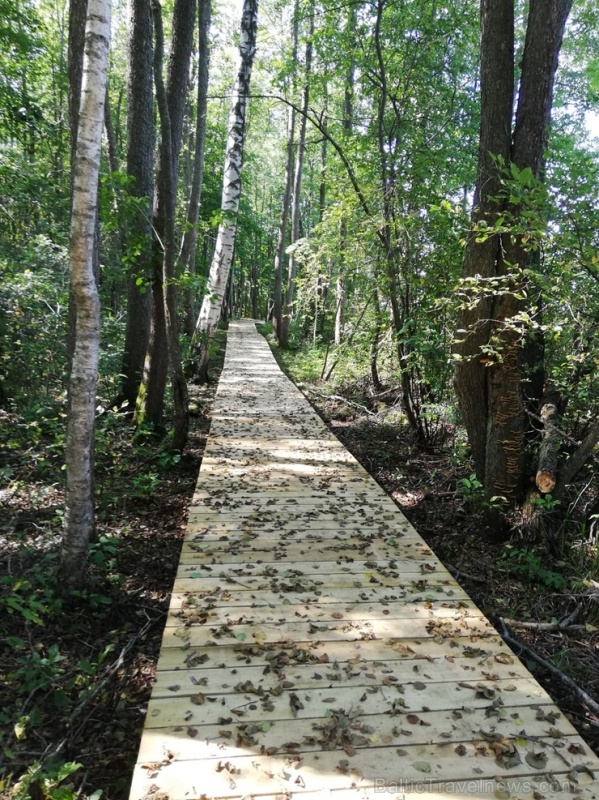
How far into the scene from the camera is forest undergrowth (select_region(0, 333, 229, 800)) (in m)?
2.22

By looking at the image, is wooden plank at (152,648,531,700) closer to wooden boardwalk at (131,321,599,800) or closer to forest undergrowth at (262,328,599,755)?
wooden boardwalk at (131,321,599,800)

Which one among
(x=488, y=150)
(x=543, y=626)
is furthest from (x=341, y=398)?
(x=543, y=626)

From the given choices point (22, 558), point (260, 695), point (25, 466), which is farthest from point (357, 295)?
Answer: point (260, 695)

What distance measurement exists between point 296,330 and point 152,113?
2045 centimetres

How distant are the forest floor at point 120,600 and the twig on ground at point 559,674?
43mm

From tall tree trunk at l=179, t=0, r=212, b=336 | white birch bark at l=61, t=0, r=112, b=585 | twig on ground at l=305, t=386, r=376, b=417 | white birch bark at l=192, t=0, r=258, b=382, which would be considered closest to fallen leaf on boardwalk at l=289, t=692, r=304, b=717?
white birch bark at l=61, t=0, r=112, b=585

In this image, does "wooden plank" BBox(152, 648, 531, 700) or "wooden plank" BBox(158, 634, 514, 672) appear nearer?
"wooden plank" BBox(152, 648, 531, 700)

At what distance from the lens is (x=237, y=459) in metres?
5.70

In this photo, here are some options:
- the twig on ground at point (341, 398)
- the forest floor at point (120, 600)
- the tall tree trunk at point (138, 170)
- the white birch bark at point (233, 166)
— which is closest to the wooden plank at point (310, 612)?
the forest floor at point (120, 600)

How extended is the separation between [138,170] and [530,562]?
648cm

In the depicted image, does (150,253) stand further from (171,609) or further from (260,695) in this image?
(260,695)

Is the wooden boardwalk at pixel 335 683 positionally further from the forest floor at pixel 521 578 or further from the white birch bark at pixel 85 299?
the white birch bark at pixel 85 299

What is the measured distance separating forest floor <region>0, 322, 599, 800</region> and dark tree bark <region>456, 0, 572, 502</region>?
630 mm

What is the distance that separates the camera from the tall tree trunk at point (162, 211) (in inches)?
225
